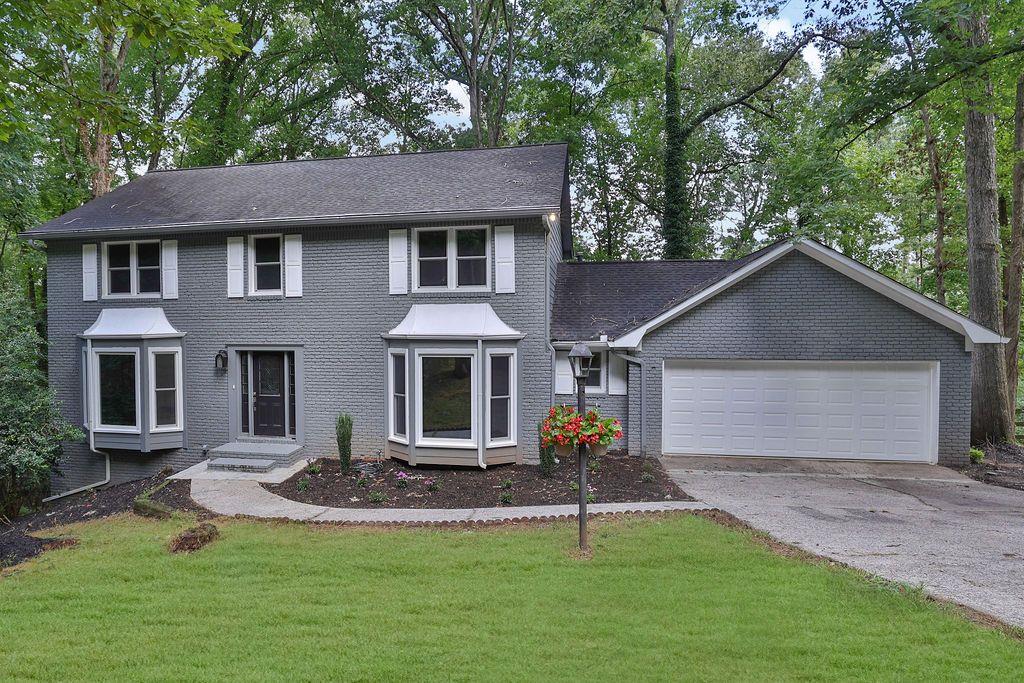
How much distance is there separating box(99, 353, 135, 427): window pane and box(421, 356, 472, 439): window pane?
653 cm

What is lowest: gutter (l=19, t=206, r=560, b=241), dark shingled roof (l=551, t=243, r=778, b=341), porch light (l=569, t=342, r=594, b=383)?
porch light (l=569, t=342, r=594, b=383)

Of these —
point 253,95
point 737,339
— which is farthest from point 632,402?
point 253,95

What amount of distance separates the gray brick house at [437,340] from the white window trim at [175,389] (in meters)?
0.03

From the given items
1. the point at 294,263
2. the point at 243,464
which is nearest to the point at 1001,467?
the point at 243,464

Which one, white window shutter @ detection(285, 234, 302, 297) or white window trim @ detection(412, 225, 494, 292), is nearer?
white window trim @ detection(412, 225, 494, 292)

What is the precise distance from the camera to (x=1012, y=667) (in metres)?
3.65

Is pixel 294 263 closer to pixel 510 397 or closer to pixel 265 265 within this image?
pixel 265 265

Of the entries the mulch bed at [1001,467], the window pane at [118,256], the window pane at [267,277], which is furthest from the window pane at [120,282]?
the mulch bed at [1001,467]

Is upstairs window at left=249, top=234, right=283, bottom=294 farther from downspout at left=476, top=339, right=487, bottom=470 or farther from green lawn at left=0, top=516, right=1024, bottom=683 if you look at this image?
green lawn at left=0, top=516, right=1024, bottom=683

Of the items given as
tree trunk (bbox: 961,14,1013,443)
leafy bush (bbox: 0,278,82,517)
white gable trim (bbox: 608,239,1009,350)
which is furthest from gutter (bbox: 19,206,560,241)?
tree trunk (bbox: 961,14,1013,443)

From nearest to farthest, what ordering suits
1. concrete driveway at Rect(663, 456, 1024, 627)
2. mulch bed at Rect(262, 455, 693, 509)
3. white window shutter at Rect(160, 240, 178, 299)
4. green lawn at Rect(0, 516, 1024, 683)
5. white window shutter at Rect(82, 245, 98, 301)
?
1. green lawn at Rect(0, 516, 1024, 683)
2. concrete driveway at Rect(663, 456, 1024, 627)
3. mulch bed at Rect(262, 455, 693, 509)
4. white window shutter at Rect(160, 240, 178, 299)
5. white window shutter at Rect(82, 245, 98, 301)

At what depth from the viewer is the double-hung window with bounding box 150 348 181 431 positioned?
11.0m

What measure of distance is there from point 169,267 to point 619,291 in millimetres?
10220

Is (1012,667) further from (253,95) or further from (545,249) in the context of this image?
(253,95)
